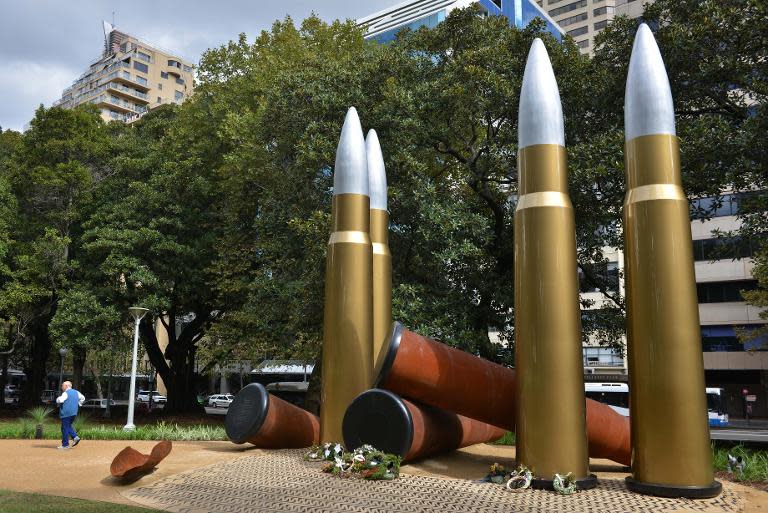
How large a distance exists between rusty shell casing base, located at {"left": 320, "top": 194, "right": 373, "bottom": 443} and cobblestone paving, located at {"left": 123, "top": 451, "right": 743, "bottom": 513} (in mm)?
2048

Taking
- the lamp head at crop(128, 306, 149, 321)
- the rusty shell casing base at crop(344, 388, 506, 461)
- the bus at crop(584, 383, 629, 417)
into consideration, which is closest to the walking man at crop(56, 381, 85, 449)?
the lamp head at crop(128, 306, 149, 321)

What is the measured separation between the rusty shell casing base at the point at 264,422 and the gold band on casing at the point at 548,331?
5653 millimetres

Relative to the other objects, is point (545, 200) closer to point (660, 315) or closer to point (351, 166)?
point (660, 315)

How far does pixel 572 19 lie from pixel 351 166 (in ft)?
251

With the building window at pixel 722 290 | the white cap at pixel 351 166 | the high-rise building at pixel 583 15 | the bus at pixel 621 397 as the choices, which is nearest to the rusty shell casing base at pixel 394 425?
the white cap at pixel 351 166

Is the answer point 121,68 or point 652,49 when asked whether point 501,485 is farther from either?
point 121,68

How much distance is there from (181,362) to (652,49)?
2772 centimetres

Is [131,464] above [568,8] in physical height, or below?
below

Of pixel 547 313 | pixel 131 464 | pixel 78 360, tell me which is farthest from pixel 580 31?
pixel 131 464

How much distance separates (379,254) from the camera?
591 inches

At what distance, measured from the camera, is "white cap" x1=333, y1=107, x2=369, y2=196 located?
14023 millimetres

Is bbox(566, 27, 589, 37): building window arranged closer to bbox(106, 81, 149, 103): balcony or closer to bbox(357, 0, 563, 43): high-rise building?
bbox(357, 0, 563, 43): high-rise building

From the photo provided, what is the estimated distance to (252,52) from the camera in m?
29.7

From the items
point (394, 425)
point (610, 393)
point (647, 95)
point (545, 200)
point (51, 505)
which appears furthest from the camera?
point (610, 393)
